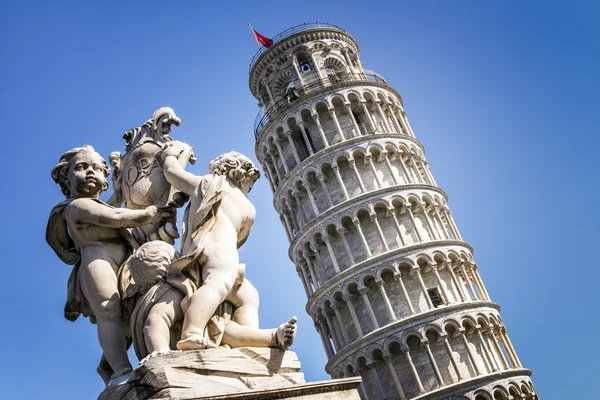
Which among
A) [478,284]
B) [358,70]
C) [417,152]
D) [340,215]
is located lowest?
[478,284]

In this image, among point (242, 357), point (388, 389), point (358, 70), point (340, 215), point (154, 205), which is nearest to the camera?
point (242, 357)

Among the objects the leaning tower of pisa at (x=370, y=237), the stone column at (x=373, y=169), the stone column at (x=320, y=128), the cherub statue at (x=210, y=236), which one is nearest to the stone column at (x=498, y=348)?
the leaning tower of pisa at (x=370, y=237)

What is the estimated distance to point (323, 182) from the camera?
34.4m

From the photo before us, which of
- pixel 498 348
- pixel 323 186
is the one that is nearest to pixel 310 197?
pixel 323 186

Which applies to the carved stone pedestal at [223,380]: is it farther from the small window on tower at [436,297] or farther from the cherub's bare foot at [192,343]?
the small window on tower at [436,297]

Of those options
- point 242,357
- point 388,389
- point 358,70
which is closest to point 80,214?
point 242,357

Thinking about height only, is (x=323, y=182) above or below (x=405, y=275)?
above

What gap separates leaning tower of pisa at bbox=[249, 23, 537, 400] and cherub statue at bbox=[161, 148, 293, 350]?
27378mm

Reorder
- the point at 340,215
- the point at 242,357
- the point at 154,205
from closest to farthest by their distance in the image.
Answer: the point at 242,357 < the point at 154,205 < the point at 340,215

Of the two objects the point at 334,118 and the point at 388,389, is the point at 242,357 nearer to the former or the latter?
the point at 388,389

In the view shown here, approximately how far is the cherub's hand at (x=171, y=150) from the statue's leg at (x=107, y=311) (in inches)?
29.8

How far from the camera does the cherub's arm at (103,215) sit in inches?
149

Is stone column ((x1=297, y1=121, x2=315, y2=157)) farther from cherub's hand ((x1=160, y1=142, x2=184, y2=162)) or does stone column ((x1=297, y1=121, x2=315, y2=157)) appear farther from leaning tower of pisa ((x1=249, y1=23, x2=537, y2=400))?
cherub's hand ((x1=160, y1=142, x2=184, y2=162))

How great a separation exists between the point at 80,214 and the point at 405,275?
29.5 m
